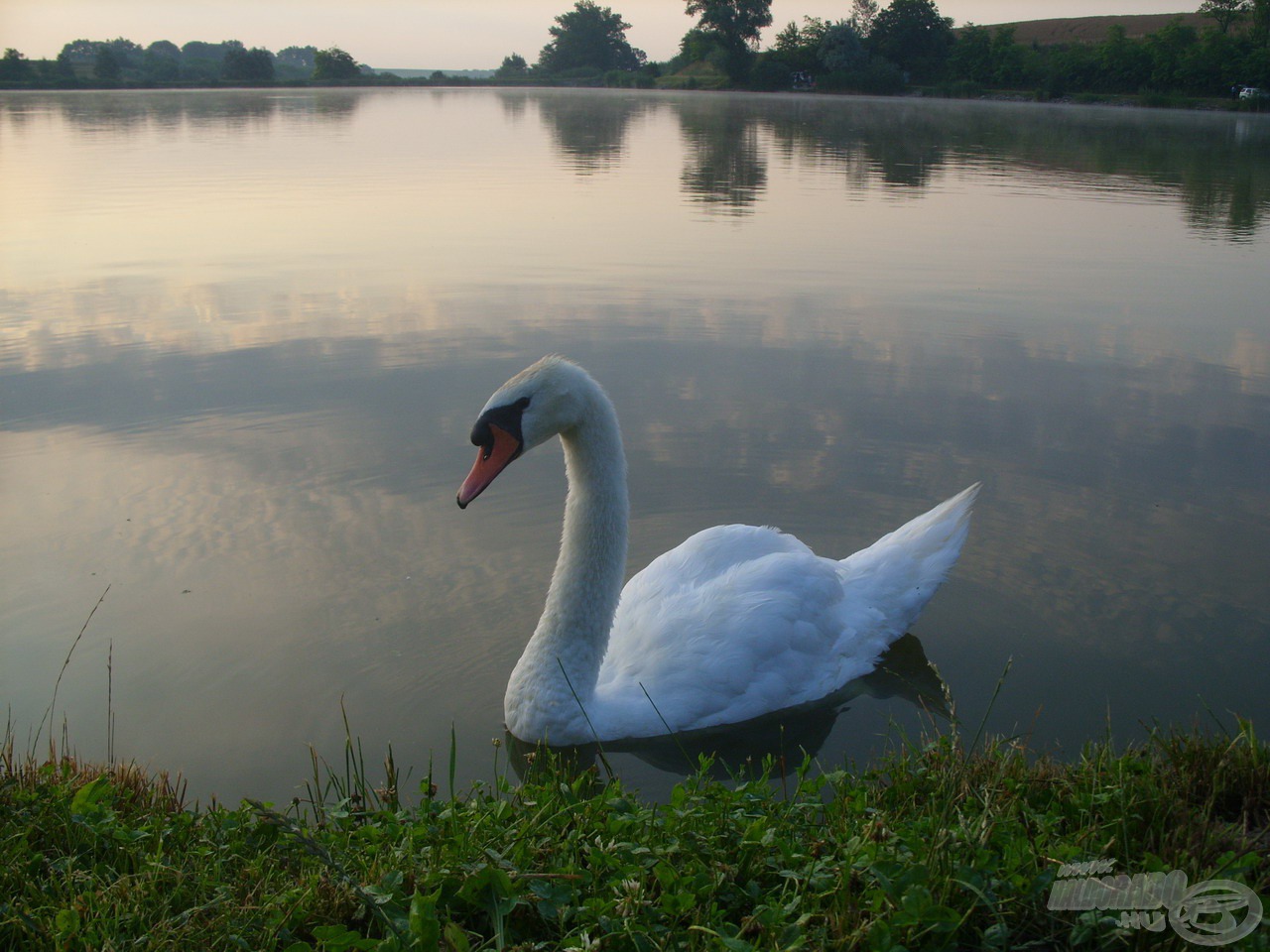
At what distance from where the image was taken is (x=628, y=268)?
1257 centimetres

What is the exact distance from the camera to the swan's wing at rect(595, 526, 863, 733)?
468 centimetres

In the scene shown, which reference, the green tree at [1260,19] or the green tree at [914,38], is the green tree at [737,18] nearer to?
the green tree at [914,38]

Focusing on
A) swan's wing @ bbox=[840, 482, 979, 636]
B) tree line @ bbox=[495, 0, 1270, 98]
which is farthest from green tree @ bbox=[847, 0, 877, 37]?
swan's wing @ bbox=[840, 482, 979, 636]

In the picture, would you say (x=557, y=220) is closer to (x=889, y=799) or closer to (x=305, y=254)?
(x=305, y=254)

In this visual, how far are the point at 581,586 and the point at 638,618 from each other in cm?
57

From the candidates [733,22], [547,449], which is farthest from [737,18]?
[547,449]

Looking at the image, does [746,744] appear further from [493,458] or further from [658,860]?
[658,860]

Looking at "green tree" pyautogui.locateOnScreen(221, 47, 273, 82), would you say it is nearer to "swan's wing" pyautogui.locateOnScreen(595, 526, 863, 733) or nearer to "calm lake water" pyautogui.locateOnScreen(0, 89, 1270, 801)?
"calm lake water" pyautogui.locateOnScreen(0, 89, 1270, 801)

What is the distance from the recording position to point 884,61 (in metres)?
90.5

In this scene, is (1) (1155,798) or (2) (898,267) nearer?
(1) (1155,798)

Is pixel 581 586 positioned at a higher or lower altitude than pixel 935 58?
lower

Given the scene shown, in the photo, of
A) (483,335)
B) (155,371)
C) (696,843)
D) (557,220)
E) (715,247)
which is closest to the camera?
(696,843)

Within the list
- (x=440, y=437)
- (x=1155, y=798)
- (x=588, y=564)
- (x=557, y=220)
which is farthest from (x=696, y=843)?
(x=557, y=220)

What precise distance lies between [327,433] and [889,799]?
5.35 meters
